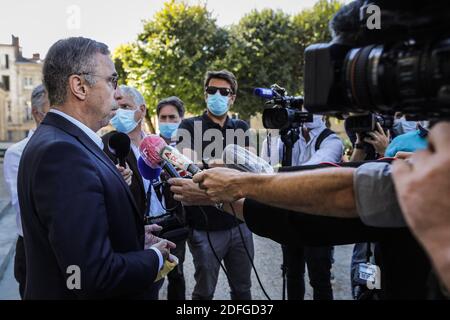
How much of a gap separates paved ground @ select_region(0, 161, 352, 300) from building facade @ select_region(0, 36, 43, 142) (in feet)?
210

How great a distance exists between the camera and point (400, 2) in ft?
3.34

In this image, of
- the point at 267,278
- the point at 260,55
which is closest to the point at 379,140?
the point at 267,278

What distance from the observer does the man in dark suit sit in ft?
5.08

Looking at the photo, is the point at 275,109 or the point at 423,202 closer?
the point at 423,202

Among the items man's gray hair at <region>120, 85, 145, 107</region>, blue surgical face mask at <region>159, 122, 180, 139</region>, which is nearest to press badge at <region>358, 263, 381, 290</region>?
man's gray hair at <region>120, 85, 145, 107</region>

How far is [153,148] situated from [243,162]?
525 mm

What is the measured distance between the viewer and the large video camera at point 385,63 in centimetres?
95

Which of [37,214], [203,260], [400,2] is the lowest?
[203,260]

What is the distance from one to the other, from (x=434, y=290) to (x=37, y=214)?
4.51 feet

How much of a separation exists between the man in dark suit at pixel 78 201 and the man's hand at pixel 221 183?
33 cm

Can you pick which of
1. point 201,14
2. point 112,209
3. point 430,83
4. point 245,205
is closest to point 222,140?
point 245,205

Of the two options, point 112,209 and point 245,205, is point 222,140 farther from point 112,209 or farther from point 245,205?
point 112,209

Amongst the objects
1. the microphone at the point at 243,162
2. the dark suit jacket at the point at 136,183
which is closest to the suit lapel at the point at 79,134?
the microphone at the point at 243,162

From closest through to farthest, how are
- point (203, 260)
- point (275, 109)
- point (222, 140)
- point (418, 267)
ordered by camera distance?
point (418, 267)
point (275, 109)
point (203, 260)
point (222, 140)
